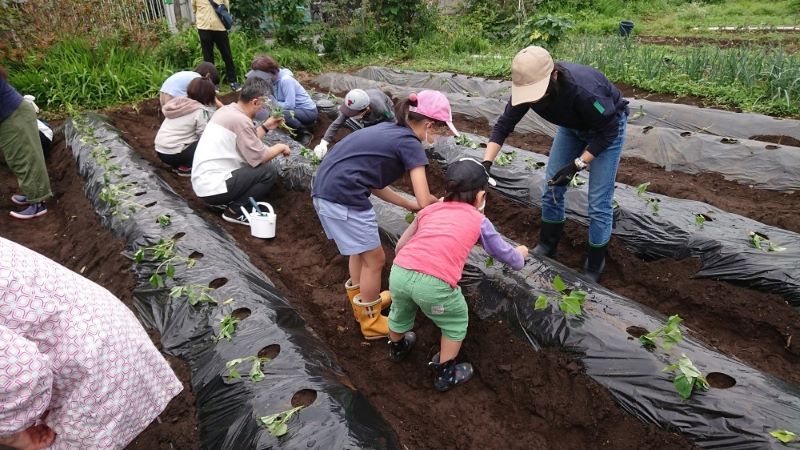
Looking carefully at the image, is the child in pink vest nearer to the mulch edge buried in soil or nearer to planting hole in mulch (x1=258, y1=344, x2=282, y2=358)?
the mulch edge buried in soil

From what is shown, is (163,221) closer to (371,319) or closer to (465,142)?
(371,319)

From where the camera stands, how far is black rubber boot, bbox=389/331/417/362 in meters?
2.68

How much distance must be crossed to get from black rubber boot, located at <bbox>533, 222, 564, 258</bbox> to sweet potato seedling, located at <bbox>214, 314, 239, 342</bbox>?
2032mm

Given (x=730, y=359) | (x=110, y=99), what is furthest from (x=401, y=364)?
(x=110, y=99)

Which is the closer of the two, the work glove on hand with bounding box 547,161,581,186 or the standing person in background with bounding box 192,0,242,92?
the work glove on hand with bounding box 547,161,581,186

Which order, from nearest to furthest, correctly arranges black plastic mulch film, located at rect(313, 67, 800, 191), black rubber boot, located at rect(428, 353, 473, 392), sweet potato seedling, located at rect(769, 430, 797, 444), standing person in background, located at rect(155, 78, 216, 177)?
sweet potato seedling, located at rect(769, 430, 797, 444) → black rubber boot, located at rect(428, 353, 473, 392) → black plastic mulch film, located at rect(313, 67, 800, 191) → standing person in background, located at rect(155, 78, 216, 177)

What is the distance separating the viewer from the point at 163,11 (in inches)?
420

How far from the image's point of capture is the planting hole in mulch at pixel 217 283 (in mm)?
2859

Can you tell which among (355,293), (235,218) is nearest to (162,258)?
(235,218)

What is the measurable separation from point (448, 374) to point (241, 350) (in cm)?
105

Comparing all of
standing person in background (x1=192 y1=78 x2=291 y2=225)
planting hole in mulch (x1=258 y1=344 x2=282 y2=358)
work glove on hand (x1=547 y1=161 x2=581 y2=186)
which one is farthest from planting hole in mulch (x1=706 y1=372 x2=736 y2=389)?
standing person in background (x1=192 y1=78 x2=291 y2=225)

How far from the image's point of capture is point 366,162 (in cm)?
246

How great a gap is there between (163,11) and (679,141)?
10.6 meters

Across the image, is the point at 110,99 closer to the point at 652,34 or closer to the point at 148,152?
the point at 148,152
